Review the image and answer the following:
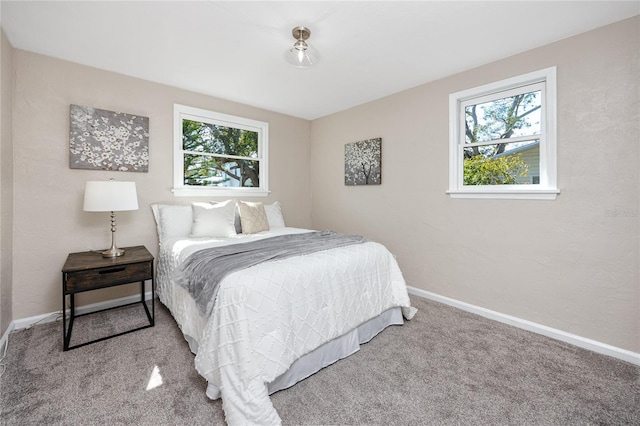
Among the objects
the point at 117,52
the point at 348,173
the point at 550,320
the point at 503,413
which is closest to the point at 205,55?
the point at 117,52

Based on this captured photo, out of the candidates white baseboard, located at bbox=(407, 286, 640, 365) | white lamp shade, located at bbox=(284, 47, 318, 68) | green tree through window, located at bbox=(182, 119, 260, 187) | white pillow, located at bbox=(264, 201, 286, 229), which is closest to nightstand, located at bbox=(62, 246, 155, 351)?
green tree through window, located at bbox=(182, 119, 260, 187)

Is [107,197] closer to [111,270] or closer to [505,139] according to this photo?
[111,270]

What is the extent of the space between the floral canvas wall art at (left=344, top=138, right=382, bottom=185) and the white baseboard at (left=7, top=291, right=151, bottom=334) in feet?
9.20

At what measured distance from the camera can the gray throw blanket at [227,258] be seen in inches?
67.3

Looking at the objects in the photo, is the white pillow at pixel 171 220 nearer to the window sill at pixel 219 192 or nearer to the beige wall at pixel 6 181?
the window sill at pixel 219 192

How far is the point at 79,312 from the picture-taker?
2654 millimetres

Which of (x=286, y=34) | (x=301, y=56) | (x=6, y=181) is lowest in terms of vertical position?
(x=6, y=181)

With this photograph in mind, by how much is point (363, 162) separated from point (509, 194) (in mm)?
1726

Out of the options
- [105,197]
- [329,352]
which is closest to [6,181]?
[105,197]

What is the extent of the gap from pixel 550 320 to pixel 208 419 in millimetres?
2634

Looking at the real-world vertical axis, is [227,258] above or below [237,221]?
below

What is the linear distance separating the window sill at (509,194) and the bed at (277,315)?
1064mm

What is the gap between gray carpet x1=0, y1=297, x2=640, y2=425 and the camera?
1.47m

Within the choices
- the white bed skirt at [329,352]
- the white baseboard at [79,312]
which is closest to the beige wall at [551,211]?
the white bed skirt at [329,352]
